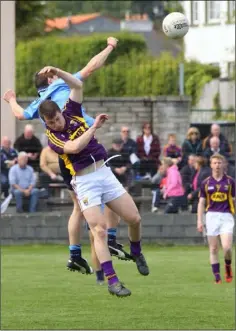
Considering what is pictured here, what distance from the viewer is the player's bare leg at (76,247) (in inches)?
548

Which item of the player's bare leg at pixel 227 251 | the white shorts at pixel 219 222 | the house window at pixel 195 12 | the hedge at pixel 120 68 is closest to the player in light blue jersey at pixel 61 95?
the white shorts at pixel 219 222

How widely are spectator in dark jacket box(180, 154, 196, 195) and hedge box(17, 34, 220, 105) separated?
11.7 metres

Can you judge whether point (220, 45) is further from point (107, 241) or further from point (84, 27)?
point (107, 241)

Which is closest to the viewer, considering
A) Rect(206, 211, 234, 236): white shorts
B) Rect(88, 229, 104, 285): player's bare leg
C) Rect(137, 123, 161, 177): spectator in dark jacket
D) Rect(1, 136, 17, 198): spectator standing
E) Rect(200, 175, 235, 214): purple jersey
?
Rect(88, 229, 104, 285): player's bare leg

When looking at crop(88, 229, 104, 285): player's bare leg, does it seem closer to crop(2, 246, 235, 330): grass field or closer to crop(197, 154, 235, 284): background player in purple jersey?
crop(2, 246, 235, 330): grass field

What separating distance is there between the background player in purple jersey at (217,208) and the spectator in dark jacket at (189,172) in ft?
18.4

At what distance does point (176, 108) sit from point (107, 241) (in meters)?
17.9

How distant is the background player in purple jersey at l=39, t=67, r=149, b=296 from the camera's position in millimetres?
12859

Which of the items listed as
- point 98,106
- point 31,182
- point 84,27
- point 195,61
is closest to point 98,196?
point 31,182

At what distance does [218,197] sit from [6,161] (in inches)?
278

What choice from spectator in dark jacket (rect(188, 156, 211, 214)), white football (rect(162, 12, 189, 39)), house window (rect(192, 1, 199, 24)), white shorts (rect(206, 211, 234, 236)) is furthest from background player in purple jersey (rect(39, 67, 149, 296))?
house window (rect(192, 1, 199, 24))

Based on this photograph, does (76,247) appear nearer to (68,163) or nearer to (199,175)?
(68,163)

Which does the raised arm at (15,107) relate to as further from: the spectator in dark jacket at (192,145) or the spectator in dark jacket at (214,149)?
the spectator in dark jacket at (192,145)

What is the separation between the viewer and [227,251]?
19703mm
